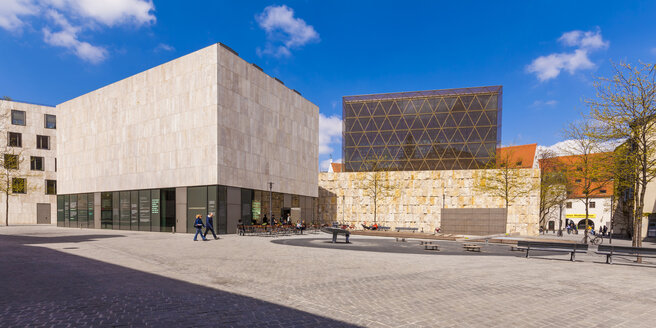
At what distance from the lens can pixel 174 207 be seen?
29438 mm

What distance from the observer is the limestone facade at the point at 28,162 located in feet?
161

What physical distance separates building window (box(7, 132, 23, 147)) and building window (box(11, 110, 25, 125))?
1684 mm

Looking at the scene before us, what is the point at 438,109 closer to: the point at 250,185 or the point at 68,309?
the point at 250,185

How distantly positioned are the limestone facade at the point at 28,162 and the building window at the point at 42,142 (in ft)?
1.15

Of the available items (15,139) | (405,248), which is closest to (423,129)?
(405,248)

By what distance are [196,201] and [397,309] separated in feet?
80.9

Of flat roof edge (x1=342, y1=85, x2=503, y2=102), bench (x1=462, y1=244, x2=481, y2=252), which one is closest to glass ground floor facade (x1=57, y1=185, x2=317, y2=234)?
bench (x1=462, y1=244, x2=481, y2=252)

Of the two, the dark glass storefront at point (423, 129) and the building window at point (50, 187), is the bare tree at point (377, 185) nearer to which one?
the dark glass storefront at point (423, 129)

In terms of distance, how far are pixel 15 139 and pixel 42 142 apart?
3.01 m

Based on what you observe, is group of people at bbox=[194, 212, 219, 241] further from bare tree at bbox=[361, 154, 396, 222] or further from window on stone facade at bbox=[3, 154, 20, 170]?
window on stone facade at bbox=[3, 154, 20, 170]

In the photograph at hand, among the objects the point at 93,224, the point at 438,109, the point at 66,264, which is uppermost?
the point at 438,109

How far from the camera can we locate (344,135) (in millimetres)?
65062

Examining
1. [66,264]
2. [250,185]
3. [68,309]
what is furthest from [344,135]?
[68,309]

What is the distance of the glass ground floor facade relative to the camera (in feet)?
90.8
